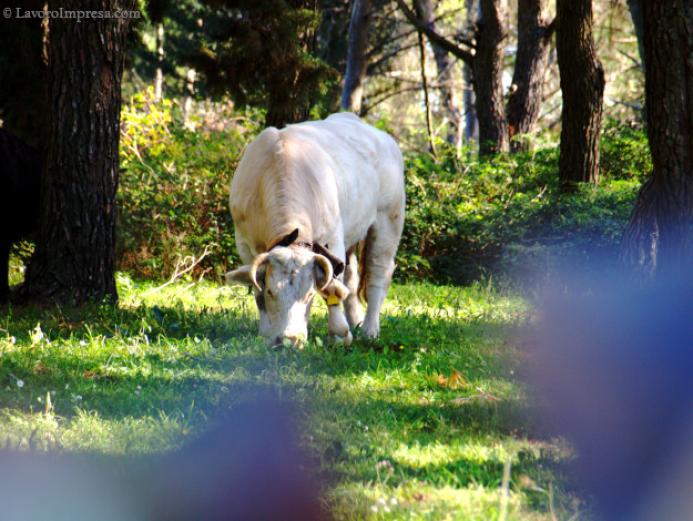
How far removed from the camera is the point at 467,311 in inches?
374

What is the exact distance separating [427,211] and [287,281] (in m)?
7.37

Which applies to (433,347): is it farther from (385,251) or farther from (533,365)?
(385,251)

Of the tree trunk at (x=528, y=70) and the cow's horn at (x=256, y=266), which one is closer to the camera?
the cow's horn at (x=256, y=266)

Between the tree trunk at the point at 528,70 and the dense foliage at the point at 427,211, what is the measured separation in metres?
3.55

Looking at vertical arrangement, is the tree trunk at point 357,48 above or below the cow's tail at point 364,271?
above

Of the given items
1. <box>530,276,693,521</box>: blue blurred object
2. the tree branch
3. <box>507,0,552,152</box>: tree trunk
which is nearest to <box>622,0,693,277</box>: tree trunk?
<box>530,276,693,521</box>: blue blurred object

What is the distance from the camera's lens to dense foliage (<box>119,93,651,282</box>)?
1211cm

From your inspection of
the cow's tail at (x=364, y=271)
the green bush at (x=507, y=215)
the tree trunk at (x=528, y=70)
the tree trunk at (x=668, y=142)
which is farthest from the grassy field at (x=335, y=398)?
the tree trunk at (x=528, y=70)

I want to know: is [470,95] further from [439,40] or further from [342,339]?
[342,339]

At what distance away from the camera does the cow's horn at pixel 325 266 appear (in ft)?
21.8

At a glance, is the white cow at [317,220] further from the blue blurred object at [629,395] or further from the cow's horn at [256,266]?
the blue blurred object at [629,395]

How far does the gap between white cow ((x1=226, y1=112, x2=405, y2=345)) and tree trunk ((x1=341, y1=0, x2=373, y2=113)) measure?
13683 millimetres

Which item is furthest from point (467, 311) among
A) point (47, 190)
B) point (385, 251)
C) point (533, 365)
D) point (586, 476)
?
point (586, 476)

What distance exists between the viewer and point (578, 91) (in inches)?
525
